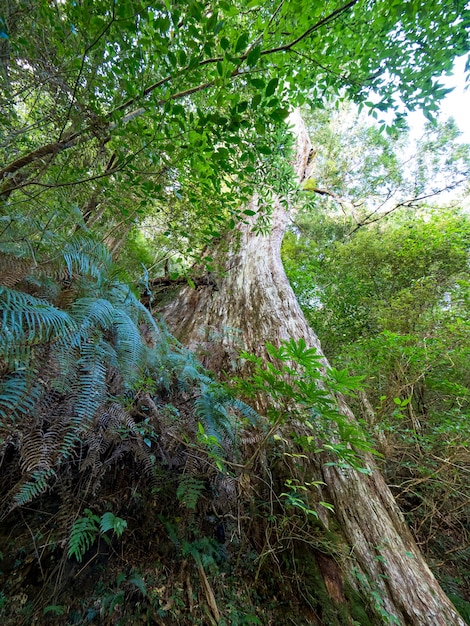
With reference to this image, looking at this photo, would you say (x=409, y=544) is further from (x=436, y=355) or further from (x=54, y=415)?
(x=54, y=415)

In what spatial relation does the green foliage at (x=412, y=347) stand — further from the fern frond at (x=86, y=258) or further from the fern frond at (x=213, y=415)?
the fern frond at (x=86, y=258)

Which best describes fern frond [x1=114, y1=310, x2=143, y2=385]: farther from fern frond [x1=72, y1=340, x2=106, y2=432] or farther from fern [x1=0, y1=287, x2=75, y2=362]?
fern [x1=0, y1=287, x2=75, y2=362]

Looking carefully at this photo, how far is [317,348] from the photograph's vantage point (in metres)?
2.96

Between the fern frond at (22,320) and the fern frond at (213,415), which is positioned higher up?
the fern frond at (22,320)

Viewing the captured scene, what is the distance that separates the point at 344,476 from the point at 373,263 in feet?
16.1

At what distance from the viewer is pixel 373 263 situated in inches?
225

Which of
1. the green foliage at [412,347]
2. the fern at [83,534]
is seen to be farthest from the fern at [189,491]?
the green foliage at [412,347]

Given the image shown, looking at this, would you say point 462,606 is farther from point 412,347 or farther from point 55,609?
point 55,609

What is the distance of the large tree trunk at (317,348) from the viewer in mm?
1583

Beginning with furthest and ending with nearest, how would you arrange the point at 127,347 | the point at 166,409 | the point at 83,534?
the point at 166,409 < the point at 127,347 < the point at 83,534

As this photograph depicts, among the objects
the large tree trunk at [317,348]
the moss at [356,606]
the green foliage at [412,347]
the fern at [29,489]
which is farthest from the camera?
the green foliage at [412,347]

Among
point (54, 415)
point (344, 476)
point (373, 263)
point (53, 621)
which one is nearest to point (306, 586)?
point (344, 476)

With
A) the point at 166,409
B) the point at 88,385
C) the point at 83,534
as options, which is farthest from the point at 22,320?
the point at 83,534

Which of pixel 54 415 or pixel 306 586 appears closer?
pixel 54 415
